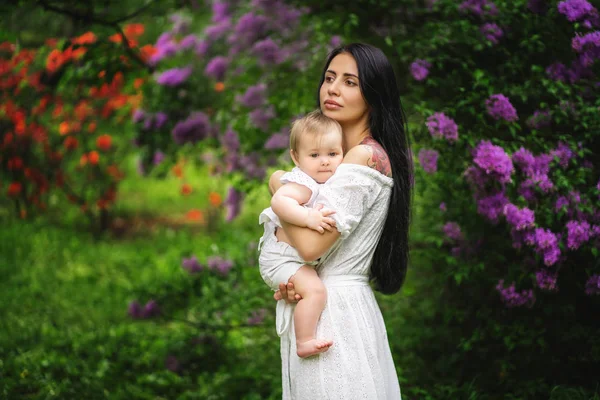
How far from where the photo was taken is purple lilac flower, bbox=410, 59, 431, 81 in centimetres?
326

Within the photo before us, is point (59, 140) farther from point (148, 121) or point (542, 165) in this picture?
point (542, 165)

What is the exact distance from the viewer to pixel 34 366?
432cm

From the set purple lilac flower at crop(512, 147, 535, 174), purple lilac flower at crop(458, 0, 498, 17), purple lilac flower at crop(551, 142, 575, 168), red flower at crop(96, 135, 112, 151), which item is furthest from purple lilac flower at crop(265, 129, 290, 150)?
red flower at crop(96, 135, 112, 151)

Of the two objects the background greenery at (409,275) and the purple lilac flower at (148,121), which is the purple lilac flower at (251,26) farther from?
the purple lilac flower at (148,121)

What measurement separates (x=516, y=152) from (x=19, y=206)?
22.4ft

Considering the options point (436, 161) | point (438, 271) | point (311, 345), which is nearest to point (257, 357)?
point (438, 271)

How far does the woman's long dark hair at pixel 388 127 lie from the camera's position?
2430 millimetres

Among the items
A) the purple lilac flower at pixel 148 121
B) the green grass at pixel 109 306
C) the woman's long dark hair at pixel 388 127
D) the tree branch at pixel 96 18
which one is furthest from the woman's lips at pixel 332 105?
the purple lilac flower at pixel 148 121

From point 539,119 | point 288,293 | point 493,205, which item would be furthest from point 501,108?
point 288,293

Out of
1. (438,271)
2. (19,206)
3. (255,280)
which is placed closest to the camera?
(438,271)

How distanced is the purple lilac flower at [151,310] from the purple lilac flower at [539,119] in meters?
2.78

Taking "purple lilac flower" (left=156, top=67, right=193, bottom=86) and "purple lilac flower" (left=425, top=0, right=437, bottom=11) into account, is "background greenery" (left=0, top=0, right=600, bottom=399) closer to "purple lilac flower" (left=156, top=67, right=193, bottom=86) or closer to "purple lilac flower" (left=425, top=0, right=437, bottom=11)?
"purple lilac flower" (left=425, top=0, right=437, bottom=11)

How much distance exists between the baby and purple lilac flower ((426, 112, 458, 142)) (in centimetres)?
83

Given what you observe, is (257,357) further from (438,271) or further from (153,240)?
(153,240)
